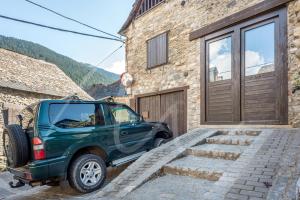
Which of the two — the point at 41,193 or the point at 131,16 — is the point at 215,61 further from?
the point at 41,193

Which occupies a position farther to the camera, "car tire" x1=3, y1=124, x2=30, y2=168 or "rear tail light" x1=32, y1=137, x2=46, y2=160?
"car tire" x1=3, y1=124, x2=30, y2=168

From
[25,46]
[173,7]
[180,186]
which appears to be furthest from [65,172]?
[25,46]

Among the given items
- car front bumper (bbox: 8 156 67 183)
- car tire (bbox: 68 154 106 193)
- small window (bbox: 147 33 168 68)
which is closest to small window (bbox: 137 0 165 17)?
small window (bbox: 147 33 168 68)

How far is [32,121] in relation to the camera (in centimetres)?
449

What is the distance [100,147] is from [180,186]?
80.4 inches

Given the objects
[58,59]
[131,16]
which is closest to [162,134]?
[131,16]

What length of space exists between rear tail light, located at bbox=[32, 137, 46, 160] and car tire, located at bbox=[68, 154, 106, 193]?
65 cm

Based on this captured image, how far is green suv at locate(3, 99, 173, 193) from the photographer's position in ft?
13.9

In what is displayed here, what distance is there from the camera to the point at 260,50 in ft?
20.8

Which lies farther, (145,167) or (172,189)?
(145,167)

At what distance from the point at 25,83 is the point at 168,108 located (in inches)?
333

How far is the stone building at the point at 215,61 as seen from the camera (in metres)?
5.80

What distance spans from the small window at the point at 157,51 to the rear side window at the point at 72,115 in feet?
15.3

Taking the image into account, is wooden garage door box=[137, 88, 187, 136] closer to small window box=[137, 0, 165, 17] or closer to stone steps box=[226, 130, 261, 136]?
stone steps box=[226, 130, 261, 136]
